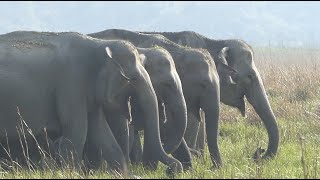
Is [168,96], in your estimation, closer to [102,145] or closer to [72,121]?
[102,145]

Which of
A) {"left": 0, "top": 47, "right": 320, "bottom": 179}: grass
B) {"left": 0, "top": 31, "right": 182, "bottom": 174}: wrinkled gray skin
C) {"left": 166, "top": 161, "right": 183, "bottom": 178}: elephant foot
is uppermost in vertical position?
{"left": 0, "top": 31, "right": 182, "bottom": 174}: wrinkled gray skin

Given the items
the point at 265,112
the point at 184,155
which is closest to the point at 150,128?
the point at 184,155

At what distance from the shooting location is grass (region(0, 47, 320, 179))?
25.2ft

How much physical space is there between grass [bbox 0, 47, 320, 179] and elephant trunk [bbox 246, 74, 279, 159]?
0.19m

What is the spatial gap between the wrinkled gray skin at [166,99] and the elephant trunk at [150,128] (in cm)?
29

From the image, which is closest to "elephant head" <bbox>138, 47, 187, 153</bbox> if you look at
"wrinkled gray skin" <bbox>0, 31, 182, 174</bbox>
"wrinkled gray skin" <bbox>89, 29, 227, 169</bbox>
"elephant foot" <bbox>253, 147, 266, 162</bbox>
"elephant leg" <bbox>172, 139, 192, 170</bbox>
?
"elephant leg" <bbox>172, 139, 192, 170</bbox>

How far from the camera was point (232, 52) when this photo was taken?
11539mm

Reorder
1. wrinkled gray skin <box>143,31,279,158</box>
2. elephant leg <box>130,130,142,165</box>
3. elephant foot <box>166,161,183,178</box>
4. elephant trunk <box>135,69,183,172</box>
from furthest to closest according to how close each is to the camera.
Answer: wrinkled gray skin <box>143,31,279,158</box>
elephant leg <box>130,130,142,165</box>
elephant trunk <box>135,69,183,172</box>
elephant foot <box>166,161,183,178</box>

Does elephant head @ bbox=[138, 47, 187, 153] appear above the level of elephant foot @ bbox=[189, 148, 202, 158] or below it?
above

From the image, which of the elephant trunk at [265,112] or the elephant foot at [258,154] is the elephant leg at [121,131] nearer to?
the elephant foot at [258,154]

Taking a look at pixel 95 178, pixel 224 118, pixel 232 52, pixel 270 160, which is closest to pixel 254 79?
pixel 232 52

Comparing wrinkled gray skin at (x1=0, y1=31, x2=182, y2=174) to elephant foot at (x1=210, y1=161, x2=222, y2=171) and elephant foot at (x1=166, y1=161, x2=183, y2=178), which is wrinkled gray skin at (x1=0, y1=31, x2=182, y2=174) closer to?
elephant foot at (x1=166, y1=161, x2=183, y2=178)

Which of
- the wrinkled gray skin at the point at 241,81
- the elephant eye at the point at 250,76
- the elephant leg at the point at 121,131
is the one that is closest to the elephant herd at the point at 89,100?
the elephant leg at the point at 121,131

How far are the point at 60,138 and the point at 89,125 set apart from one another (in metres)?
0.40
